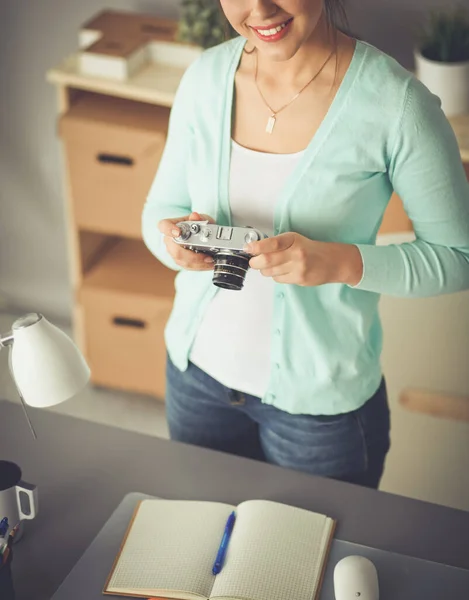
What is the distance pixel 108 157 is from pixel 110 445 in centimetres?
119

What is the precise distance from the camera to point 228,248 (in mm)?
1156

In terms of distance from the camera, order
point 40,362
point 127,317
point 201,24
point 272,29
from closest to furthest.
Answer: point 40,362
point 272,29
point 201,24
point 127,317

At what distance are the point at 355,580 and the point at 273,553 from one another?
0.41 ft

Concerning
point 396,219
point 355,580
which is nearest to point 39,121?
point 396,219

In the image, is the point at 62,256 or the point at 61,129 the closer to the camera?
the point at 61,129

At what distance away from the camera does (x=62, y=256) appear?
3012 millimetres

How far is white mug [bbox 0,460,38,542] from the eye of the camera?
1.17 meters

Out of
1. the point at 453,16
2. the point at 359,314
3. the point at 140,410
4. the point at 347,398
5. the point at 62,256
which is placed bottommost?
the point at 140,410

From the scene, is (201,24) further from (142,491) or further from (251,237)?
(142,491)

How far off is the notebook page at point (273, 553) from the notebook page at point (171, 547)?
3 centimetres

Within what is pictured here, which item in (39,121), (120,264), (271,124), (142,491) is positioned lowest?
(120,264)

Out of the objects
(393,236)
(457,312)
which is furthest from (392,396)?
(393,236)

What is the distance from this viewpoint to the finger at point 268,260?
1149 millimetres

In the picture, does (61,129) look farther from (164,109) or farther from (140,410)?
(140,410)
